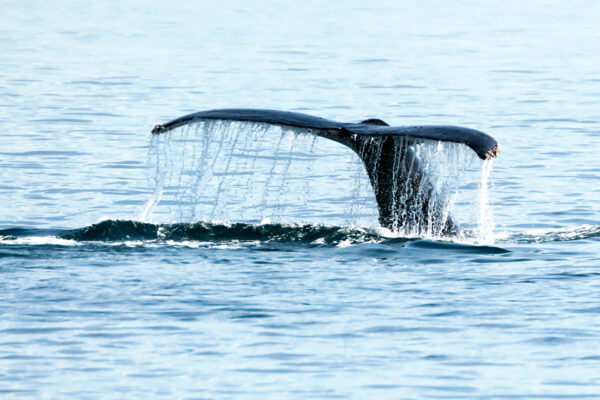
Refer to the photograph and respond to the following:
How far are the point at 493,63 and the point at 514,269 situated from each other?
24.8 m

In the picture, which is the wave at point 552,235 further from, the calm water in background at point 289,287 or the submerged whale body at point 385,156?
the submerged whale body at point 385,156

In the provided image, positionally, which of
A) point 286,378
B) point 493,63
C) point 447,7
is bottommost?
point 286,378

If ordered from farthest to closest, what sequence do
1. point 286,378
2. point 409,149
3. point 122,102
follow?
1. point 122,102
2. point 409,149
3. point 286,378

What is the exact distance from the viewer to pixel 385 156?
1291 cm

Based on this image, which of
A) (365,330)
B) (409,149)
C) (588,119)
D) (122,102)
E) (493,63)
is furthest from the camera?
(493,63)

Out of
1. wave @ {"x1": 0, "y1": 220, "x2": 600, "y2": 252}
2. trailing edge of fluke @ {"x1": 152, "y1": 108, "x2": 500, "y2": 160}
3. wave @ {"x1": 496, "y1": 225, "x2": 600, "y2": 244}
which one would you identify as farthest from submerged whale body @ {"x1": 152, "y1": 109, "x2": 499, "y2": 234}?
wave @ {"x1": 496, "y1": 225, "x2": 600, "y2": 244}

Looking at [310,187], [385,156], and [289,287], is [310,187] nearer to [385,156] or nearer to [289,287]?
[385,156]

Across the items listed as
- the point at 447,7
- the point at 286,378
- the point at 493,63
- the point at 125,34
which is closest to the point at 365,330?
the point at 286,378

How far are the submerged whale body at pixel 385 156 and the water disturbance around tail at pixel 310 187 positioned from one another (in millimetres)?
12

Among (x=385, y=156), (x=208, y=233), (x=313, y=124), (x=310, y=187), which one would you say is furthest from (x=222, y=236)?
(x=310, y=187)

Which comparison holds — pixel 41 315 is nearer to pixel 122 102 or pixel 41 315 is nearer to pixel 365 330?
pixel 365 330

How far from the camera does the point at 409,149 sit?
1302cm

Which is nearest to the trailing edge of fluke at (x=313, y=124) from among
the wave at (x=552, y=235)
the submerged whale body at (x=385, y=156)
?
the submerged whale body at (x=385, y=156)

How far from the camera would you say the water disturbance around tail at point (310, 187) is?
13047mm
